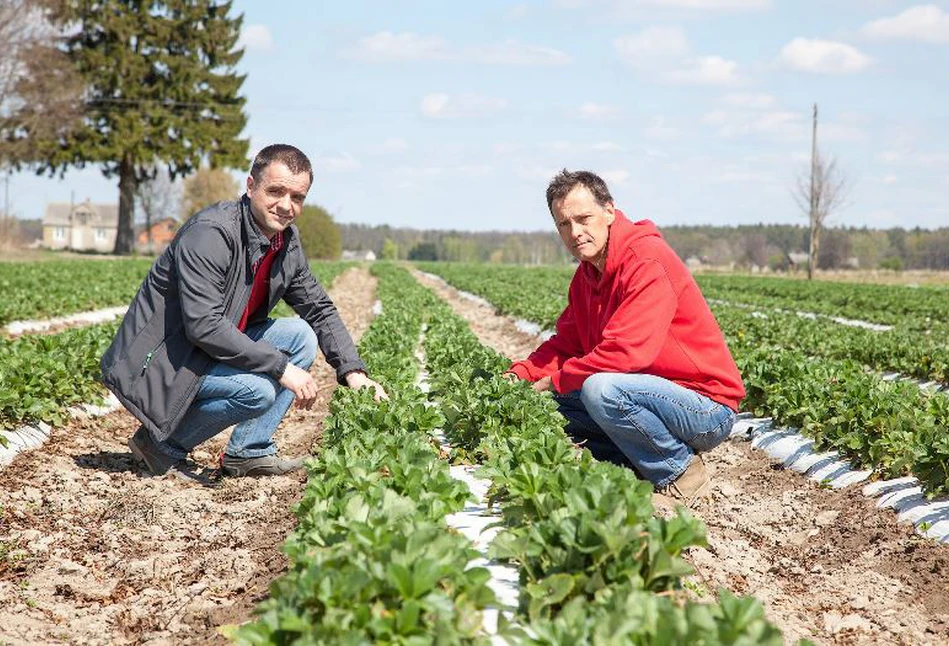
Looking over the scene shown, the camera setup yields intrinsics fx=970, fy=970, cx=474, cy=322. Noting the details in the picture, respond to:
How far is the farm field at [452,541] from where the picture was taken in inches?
112

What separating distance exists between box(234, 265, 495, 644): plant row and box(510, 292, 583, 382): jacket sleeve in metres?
1.44

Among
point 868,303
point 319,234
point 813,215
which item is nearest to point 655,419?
point 868,303

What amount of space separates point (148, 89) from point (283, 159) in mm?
43145

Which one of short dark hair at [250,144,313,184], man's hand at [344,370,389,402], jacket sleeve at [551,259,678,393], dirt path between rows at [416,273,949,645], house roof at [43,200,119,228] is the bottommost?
dirt path between rows at [416,273,949,645]

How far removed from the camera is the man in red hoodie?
5070 mm

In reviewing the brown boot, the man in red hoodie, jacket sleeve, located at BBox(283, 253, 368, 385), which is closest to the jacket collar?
jacket sleeve, located at BBox(283, 253, 368, 385)

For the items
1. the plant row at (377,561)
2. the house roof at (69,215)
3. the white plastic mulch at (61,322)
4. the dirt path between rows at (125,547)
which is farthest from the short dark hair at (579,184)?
the house roof at (69,215)

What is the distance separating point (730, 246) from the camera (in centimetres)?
13412

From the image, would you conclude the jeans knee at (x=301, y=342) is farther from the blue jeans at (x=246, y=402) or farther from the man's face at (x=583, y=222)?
the man's face at (x=583, y=222)

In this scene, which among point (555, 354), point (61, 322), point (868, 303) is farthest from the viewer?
point (868, 303)

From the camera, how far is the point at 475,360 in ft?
26.9

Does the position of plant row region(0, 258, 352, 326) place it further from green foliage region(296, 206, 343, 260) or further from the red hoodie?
green foliage region(296, 206, 343, 260)

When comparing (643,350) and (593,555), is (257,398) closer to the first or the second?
(643,350)

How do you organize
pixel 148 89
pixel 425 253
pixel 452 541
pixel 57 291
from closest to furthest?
pixel 452 541 < pixel 57 291 < pixel 148 89 < pixel 425 253
